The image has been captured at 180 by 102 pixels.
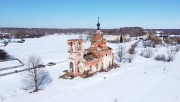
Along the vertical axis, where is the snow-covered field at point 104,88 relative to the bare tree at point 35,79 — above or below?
below

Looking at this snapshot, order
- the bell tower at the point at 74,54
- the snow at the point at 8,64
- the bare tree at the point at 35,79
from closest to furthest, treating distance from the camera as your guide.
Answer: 1. the bare tree at the point at 35,79
2. the bell tower at the point at 74,54
3. the snow at the point at 8,64

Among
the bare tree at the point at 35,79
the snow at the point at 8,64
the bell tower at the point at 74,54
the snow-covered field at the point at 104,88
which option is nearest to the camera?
the snow-covered field at the point at 104,88

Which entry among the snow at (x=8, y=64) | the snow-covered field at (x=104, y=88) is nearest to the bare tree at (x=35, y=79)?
the snow-covered field at (x=104, y=88)

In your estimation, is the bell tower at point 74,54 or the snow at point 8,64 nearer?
the bell tower at point 74,54

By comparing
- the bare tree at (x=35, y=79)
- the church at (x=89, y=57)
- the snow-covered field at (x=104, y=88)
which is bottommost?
the snow-covered field at (x=104, y=88)

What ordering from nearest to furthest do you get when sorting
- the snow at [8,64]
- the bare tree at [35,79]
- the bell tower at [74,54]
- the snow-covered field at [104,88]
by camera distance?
the snow-covered field at [104,88] < the bare tree at [35,79] < the bell tower at [74,54] < the snow at [8,64]

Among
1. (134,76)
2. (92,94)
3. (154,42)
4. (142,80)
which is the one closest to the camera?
(92,94)

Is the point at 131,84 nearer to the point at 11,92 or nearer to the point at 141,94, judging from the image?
the point at 141,94

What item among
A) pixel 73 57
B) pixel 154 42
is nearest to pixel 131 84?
pixel 73 57

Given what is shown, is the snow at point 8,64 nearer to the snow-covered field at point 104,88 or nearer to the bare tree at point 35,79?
the snow-covered field at point 104,88
